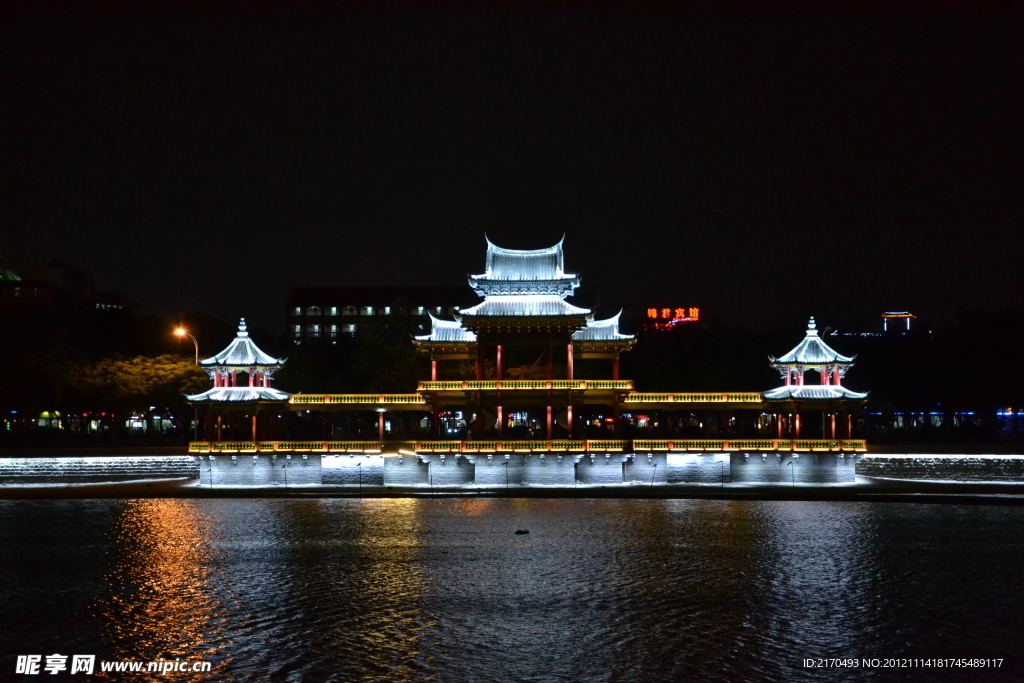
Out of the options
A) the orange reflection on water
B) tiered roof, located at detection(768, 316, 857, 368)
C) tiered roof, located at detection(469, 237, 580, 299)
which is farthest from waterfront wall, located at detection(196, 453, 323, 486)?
tiered roof, located at detection(768, 316, 857, 368)

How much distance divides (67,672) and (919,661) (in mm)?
14555

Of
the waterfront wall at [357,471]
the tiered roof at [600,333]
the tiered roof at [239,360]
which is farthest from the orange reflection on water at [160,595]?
the tiered roof at [600,333]

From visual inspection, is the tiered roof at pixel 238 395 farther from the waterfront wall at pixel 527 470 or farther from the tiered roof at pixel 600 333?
the tiered roof at pixel 600 333

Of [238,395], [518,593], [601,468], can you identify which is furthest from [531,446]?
[518,593]

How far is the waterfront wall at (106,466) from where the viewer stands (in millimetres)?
62219

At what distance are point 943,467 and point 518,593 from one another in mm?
47031

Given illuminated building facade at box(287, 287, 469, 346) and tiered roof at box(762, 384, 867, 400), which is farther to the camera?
illuminated building facade at box(287, 287, 469, 346)

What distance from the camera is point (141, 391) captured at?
7331 centimetres

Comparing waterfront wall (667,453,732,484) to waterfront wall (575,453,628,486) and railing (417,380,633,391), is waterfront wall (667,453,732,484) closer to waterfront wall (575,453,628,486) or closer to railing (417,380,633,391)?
waterfront wall (575,453,628,486)

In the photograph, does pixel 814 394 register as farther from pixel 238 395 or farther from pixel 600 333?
pixel 238 395

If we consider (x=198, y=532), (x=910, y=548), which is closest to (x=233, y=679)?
(x=198, y=532)

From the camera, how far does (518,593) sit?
2294 cm

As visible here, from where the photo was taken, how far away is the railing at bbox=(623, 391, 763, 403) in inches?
2117

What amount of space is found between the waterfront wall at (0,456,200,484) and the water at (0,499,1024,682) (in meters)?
24.2
